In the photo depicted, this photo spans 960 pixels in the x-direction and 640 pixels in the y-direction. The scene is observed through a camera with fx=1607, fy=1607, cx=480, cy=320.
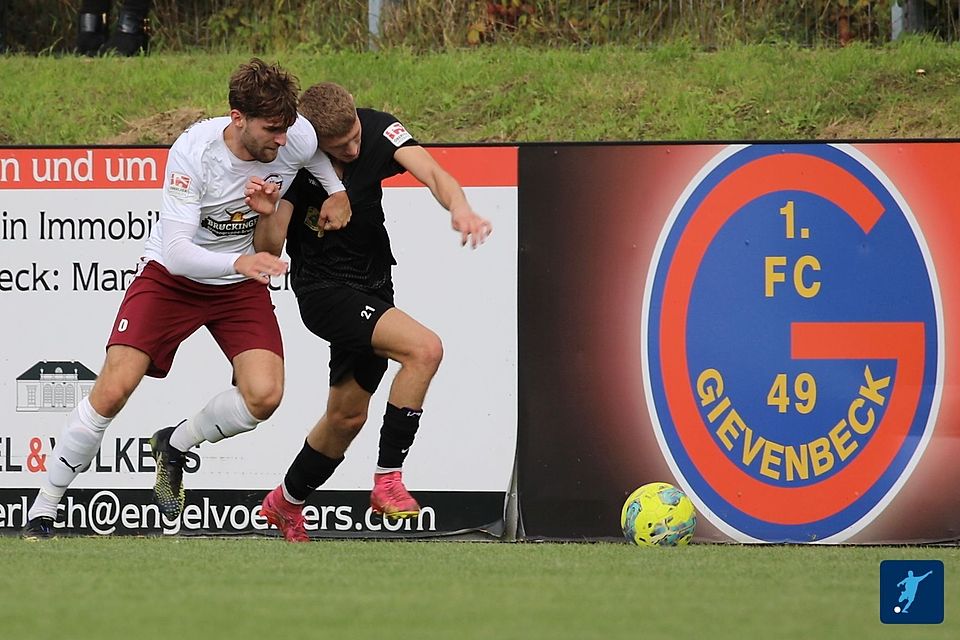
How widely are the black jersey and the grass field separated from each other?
1.34m

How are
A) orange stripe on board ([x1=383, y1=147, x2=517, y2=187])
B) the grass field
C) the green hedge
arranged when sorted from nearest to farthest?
the grass field < orange stripe on board ([x1=383, y1=147, x2=517, y2=187]) < the green hedge

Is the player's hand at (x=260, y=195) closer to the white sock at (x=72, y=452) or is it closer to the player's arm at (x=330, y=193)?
the player's arm at (x=330, y=193)

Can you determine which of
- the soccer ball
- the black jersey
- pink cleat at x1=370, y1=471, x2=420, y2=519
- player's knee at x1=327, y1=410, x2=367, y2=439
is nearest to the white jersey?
the black jersey

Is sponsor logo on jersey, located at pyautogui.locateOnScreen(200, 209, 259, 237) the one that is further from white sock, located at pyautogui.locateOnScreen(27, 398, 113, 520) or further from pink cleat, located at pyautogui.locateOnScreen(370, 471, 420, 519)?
pink cleat, located at pyautogui.locateOnScreen(370, 471, 420, 519)

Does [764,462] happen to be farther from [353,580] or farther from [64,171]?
[64,171]

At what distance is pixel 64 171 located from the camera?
9094 millimetres

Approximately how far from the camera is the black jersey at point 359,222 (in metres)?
7.88

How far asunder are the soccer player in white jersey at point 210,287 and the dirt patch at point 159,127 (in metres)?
3.59

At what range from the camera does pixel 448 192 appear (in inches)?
292

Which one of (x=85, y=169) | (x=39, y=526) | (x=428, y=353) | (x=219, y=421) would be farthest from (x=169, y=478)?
(x=85, y=169)

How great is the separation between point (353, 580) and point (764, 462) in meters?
3.47

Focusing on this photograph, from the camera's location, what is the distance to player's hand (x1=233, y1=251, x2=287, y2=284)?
6812 millimetres

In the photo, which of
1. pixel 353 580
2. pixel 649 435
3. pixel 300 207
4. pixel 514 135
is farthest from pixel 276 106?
pixel 514 135

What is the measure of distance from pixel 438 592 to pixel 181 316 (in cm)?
251
